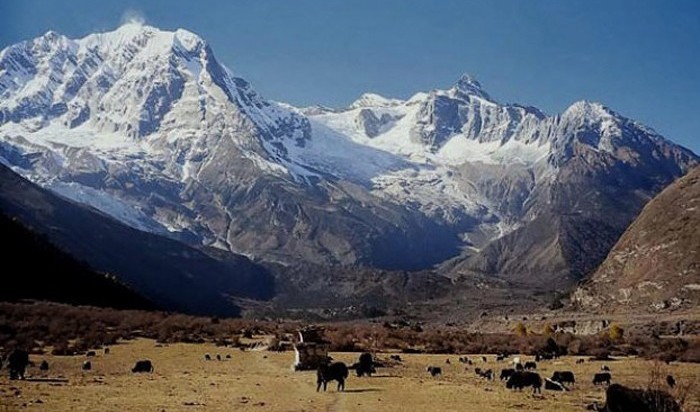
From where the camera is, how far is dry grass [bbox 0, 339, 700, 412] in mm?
34781

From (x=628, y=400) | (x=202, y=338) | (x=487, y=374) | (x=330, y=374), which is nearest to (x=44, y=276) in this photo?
(x=202, y=338)

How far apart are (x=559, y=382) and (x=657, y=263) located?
115m

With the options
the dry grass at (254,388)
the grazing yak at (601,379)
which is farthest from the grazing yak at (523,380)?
the grazing yak at (601,379)

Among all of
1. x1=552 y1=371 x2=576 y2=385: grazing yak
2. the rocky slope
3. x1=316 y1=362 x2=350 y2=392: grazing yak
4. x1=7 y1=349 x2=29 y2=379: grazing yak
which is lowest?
x1=7 y1=349 x2=29 y2=379: grazing yak

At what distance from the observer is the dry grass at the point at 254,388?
3478 centimetres

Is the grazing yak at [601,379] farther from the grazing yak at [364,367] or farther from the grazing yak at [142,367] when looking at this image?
the grazing yak at [142,367]

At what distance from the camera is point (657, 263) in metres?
153

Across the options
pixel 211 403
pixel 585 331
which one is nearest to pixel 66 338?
pixel 211 403

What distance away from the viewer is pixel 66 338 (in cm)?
6619

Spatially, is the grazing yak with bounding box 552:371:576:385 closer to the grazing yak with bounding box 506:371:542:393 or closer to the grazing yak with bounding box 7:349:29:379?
the grazing yak with bounding box 506:371:542:393

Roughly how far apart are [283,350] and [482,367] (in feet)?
69.0

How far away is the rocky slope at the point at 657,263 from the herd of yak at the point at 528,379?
271ft

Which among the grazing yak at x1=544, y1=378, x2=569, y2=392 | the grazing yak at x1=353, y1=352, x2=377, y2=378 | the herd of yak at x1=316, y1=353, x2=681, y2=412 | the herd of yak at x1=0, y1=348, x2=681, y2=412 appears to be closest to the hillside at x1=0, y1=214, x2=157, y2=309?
the herd of yak at x1=0, y1=348, x2=681, y2=412

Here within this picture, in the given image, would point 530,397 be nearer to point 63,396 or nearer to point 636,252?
point 63,396
